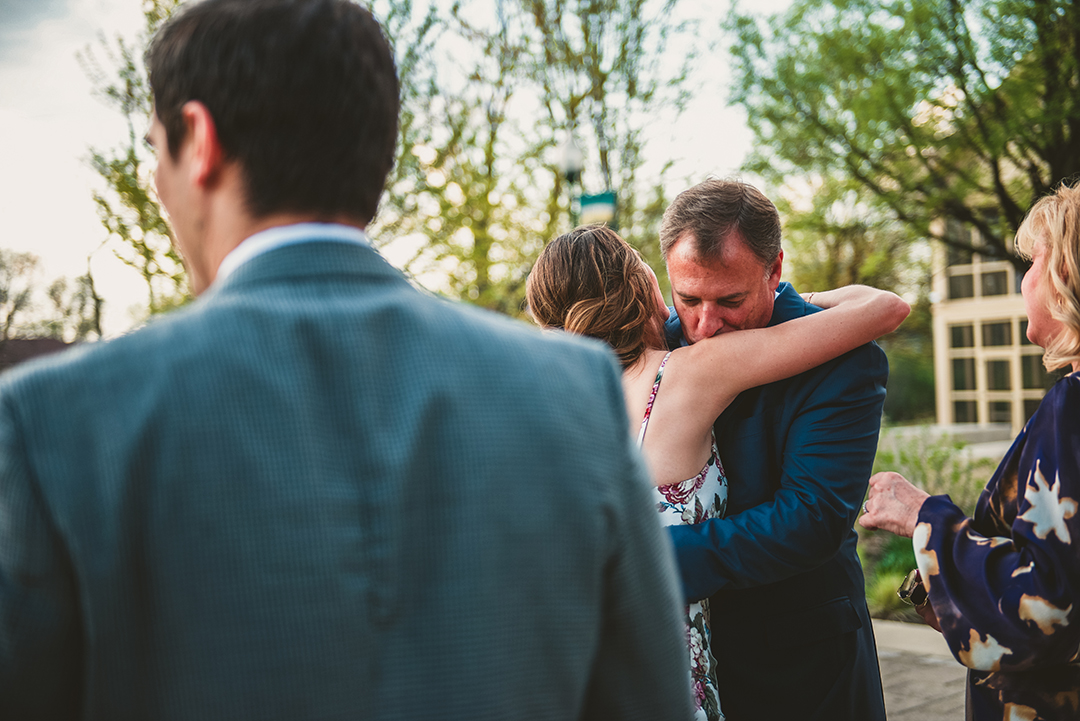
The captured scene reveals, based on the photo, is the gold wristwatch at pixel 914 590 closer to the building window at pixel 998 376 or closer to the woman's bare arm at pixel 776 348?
the woman's bare arm at pixel 776 348

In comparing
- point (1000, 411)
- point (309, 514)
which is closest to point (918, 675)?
point (309, 514)

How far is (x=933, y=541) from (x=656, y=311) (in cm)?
93

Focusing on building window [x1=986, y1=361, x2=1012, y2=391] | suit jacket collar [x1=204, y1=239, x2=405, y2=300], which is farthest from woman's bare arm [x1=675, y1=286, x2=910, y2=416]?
building window [x1=986, y1=361, x2=1012, y2=391]

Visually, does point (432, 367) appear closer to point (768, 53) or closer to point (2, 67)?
point (2, 67)

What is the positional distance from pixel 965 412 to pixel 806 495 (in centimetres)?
1977

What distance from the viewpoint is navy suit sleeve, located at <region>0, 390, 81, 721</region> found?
76cm

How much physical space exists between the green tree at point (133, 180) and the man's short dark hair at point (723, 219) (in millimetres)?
7458

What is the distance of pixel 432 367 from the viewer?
906 millimetres

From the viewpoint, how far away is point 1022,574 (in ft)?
5.19

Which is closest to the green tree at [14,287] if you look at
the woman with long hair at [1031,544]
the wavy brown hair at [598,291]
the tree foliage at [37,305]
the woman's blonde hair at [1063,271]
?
the tree foliage at [37,305]

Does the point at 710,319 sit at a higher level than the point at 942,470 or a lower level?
higher

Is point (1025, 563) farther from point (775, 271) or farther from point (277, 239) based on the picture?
point (277, 239)

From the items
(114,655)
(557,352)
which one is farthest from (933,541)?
(114,655)

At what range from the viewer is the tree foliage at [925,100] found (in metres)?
6.73
